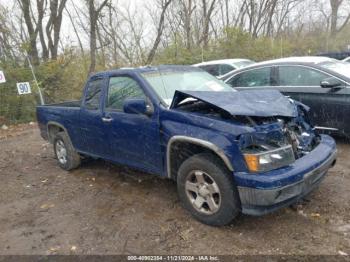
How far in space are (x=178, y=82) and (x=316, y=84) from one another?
2.76m

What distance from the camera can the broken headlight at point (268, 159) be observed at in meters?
3.27

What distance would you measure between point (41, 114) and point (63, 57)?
7170 millimetres

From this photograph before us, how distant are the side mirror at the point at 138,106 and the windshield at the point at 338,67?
357 cm

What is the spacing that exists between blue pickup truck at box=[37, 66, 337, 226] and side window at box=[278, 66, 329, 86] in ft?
5.98

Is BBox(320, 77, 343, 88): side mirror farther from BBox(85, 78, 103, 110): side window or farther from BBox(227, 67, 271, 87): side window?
BBox(85, 78, 103, 110): side window

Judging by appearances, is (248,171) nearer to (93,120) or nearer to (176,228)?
(176,228)

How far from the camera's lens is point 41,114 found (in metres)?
6.43

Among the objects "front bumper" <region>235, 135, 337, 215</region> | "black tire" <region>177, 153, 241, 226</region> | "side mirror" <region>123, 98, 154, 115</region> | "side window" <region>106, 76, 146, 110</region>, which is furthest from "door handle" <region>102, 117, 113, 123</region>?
"front bumper" <region>235, 135, 337, 215</region>

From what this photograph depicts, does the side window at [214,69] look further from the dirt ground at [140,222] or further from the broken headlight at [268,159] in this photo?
the broken headlight at [268,159]

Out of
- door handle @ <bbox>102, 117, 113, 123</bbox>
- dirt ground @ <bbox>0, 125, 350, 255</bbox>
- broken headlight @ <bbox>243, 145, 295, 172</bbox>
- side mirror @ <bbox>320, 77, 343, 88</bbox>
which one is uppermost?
side mirror @ <bbox>320, 77, 343, 88</bbox>

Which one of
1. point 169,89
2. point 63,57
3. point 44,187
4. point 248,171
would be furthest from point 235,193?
point 63,57

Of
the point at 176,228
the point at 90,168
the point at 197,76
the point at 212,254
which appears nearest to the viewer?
the point at 212,254

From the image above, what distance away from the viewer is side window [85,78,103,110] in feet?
16.6

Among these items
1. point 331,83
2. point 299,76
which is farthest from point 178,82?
point 299,76
